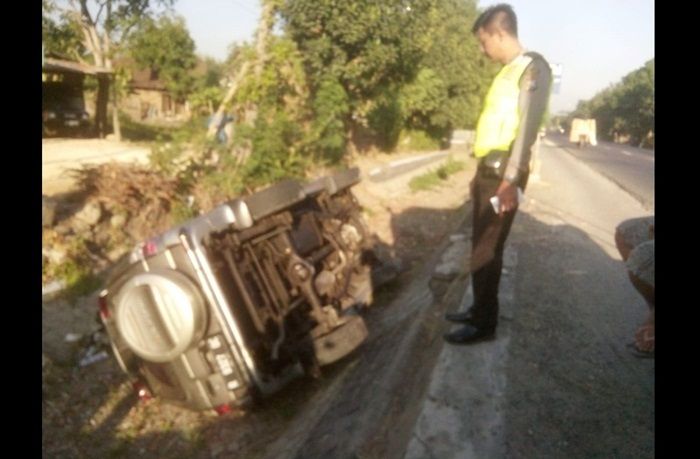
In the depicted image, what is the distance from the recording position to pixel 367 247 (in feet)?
19.5

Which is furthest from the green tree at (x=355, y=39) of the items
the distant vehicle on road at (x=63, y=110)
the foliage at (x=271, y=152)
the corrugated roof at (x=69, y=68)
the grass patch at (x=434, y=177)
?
the distant vehicle on road at (x=63, y=110)

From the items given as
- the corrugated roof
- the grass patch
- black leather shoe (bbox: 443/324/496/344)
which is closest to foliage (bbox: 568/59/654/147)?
the grass patch

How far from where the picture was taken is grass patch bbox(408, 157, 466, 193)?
536 inches

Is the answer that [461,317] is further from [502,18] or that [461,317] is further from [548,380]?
[502,18]

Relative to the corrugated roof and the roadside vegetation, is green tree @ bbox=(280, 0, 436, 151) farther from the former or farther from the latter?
the roadside vegetation

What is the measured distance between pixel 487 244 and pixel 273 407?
7.31ft

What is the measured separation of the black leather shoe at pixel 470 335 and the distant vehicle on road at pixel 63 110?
19426 mm

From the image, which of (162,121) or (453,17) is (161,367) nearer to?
(453,17)

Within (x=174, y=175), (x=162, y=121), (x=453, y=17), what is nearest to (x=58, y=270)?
(x=174, y=175)

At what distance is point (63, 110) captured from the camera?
19.0 meters

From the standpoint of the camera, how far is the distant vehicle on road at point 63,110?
18609mm
